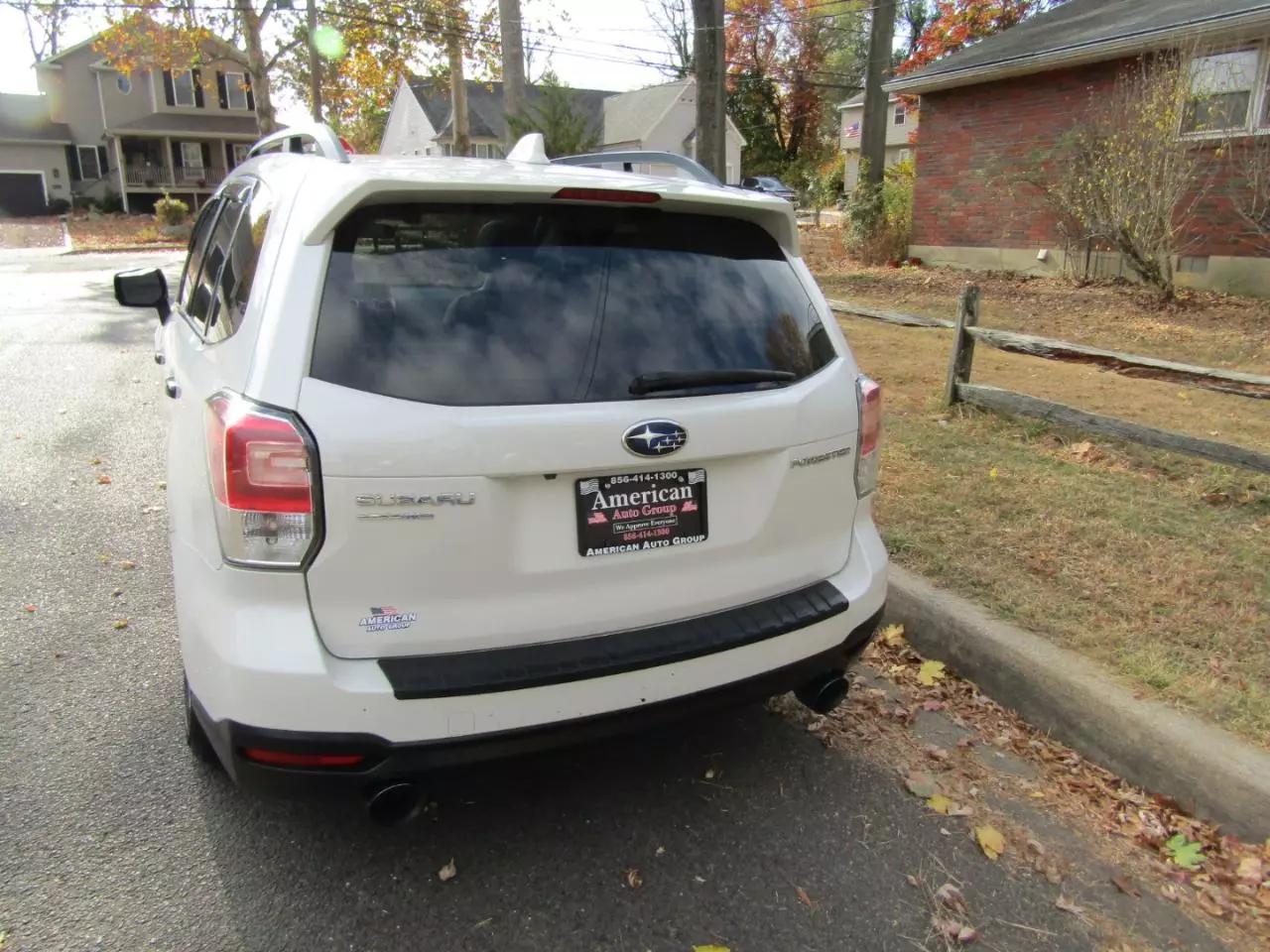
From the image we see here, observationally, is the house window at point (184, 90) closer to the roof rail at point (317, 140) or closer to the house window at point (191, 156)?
the house window at point (191, 156)

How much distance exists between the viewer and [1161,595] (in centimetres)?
385

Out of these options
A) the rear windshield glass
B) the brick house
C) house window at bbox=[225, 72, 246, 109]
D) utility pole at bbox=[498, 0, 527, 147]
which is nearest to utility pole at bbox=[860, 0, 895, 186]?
the brick house

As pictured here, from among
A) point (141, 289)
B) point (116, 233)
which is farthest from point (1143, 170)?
point (116, 233)

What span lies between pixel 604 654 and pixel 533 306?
92cm

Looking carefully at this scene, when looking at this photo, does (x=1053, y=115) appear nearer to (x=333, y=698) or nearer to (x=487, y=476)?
(x=487, y=476)

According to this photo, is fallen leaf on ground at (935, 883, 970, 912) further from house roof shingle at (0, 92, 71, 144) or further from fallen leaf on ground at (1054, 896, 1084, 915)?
house roof shingle at (0, 92, 71, 144)

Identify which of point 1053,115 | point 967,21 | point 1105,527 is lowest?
point 1105,527

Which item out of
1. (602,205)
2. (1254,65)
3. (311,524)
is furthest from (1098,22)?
(311,524)

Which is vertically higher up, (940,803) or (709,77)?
(709,77)

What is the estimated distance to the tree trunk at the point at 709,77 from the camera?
13523 millimetres

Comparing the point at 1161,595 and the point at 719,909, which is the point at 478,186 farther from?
the point at 1161,595

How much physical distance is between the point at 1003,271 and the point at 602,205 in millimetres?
15299

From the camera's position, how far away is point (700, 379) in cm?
246

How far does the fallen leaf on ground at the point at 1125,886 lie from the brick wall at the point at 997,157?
13225 mm
